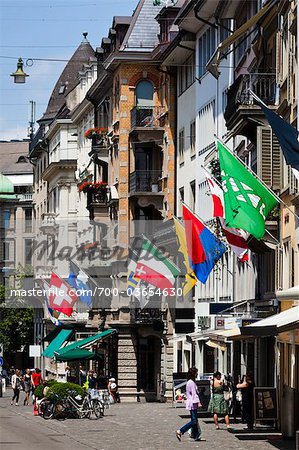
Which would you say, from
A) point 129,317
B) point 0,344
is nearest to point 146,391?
point 129,317

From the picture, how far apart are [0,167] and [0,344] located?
50.5m

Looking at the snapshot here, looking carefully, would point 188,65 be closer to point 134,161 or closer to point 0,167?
point 134,161

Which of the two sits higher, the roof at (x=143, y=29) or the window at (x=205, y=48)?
the roof at (x=143, y=29)

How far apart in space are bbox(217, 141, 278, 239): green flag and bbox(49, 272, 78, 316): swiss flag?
120 ft

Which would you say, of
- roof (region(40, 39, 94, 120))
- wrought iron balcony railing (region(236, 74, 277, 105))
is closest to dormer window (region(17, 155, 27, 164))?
roof (region(40, 39, 94, 120))

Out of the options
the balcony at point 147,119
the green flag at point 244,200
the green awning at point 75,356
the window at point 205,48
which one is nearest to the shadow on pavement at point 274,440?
the green flag at point 244,200

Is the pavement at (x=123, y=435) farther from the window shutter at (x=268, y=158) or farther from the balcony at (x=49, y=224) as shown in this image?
the balcony at (x=49, y=224)

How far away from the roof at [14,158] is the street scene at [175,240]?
4821 centimetres

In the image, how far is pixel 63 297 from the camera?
228 ft

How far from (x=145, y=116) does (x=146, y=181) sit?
2965 millimetres

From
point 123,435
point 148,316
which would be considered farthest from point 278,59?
point 148,316

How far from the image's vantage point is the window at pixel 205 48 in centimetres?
5525

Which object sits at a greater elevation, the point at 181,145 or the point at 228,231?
the point at 181,145

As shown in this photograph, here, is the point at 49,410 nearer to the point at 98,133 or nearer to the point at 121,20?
the point at 121,20
